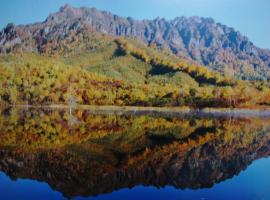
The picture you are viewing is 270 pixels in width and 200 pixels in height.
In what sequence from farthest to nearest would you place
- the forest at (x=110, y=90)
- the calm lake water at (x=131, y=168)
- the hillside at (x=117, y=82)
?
the hillside at (x=117, y=82) < the forest at (x=110, y=90) < the calm lake water at (x=131, y=168)

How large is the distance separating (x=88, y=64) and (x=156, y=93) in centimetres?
5060

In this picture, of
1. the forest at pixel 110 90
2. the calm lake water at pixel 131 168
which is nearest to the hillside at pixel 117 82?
the forest at pixel 110 90

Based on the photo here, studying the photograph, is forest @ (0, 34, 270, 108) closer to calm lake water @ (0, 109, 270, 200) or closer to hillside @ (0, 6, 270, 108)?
hillside @ (0, 6, 270, 108)

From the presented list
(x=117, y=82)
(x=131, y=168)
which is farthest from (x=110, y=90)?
(x=131, y=168)

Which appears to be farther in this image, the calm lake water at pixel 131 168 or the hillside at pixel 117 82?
the hillside at pixel 117 82

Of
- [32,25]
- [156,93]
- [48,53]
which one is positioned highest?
[32,25]

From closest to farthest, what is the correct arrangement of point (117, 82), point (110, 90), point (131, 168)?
point (131, 168), point (110, 90), point (117, 82)

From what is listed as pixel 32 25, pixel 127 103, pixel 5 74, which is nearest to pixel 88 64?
pixel 5 74

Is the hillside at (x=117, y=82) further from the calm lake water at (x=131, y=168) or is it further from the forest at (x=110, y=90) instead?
the calm lake water at (x=131, y=168)

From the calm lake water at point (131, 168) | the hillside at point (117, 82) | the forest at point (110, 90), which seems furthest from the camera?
the hillside at point (117, 82)

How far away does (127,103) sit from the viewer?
219 ft

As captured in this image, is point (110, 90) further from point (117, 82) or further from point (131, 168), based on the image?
point (131, 168)

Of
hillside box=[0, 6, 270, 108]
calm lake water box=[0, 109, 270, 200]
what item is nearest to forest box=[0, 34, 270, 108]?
hillside box=[0, 6, 270, 108]

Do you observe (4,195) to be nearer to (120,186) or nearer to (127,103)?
(120,186)
